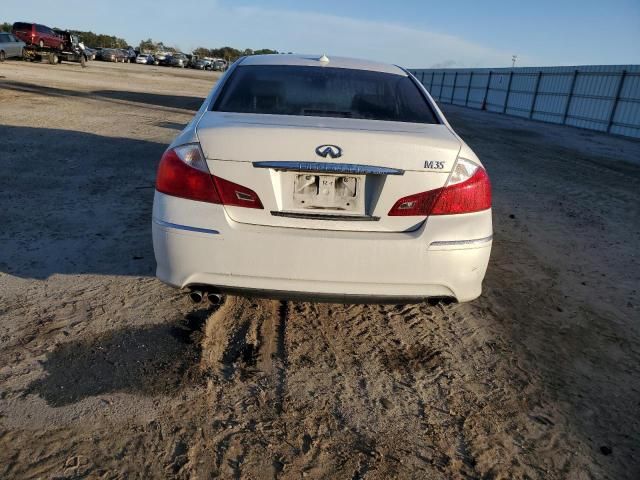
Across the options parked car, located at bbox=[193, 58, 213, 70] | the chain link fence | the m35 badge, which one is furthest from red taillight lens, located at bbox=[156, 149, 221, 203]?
parked car, located at bbox=[193, 58, 213, 70]

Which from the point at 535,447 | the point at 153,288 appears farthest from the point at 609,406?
the point at 153,288

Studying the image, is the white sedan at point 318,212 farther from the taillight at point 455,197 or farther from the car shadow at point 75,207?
the car shadow at point 75,207

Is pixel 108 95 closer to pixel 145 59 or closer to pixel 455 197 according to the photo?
pixel 455 197

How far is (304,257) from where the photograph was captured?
2490mm

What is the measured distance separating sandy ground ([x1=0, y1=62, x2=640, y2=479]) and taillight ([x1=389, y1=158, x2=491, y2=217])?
895mm

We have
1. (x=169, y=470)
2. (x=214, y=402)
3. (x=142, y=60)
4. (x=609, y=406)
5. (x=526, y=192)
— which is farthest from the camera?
(x=142, y=60)

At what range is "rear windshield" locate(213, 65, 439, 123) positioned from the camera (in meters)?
3.04

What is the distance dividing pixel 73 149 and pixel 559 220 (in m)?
7.08

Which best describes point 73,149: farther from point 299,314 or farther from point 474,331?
point 474,331

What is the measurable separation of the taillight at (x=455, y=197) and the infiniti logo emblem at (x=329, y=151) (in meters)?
0.38

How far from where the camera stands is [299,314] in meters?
3.33

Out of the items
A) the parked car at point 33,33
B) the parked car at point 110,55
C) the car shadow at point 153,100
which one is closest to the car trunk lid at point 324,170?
the car shadow at point 153,100

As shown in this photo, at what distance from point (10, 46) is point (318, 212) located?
36306 mm

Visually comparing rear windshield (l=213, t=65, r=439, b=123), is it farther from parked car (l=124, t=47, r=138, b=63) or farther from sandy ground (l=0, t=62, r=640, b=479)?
parked car (l=124, t=47, r=138, b=63)
